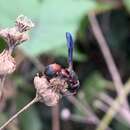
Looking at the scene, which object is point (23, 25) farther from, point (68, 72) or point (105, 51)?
point (105, 51)

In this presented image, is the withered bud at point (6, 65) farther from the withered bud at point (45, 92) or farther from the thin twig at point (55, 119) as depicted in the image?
the thin twig at point (55, 119)

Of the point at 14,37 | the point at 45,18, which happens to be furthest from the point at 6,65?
the point at 45,18

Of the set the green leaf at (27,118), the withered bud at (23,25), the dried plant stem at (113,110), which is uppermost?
the green leaf at (27,118)

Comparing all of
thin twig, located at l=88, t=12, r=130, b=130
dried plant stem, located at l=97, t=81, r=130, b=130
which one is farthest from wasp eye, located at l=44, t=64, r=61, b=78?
thin twig, located at l=88, t=12, r=130, b=130

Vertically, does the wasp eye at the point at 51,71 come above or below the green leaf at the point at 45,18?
below

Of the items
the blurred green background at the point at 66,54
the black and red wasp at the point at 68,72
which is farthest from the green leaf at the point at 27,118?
the black and red wasp at the point at 68,72

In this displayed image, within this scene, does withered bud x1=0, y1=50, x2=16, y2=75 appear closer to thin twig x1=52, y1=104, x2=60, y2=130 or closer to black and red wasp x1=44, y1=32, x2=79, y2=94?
black and red wasp x1=44, y1=32, x2=79, y2=94

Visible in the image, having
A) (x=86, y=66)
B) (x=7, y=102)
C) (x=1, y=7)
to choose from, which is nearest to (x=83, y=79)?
(x=86, y=66)

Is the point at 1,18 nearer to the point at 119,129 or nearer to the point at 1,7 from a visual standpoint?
the point at 1,7
